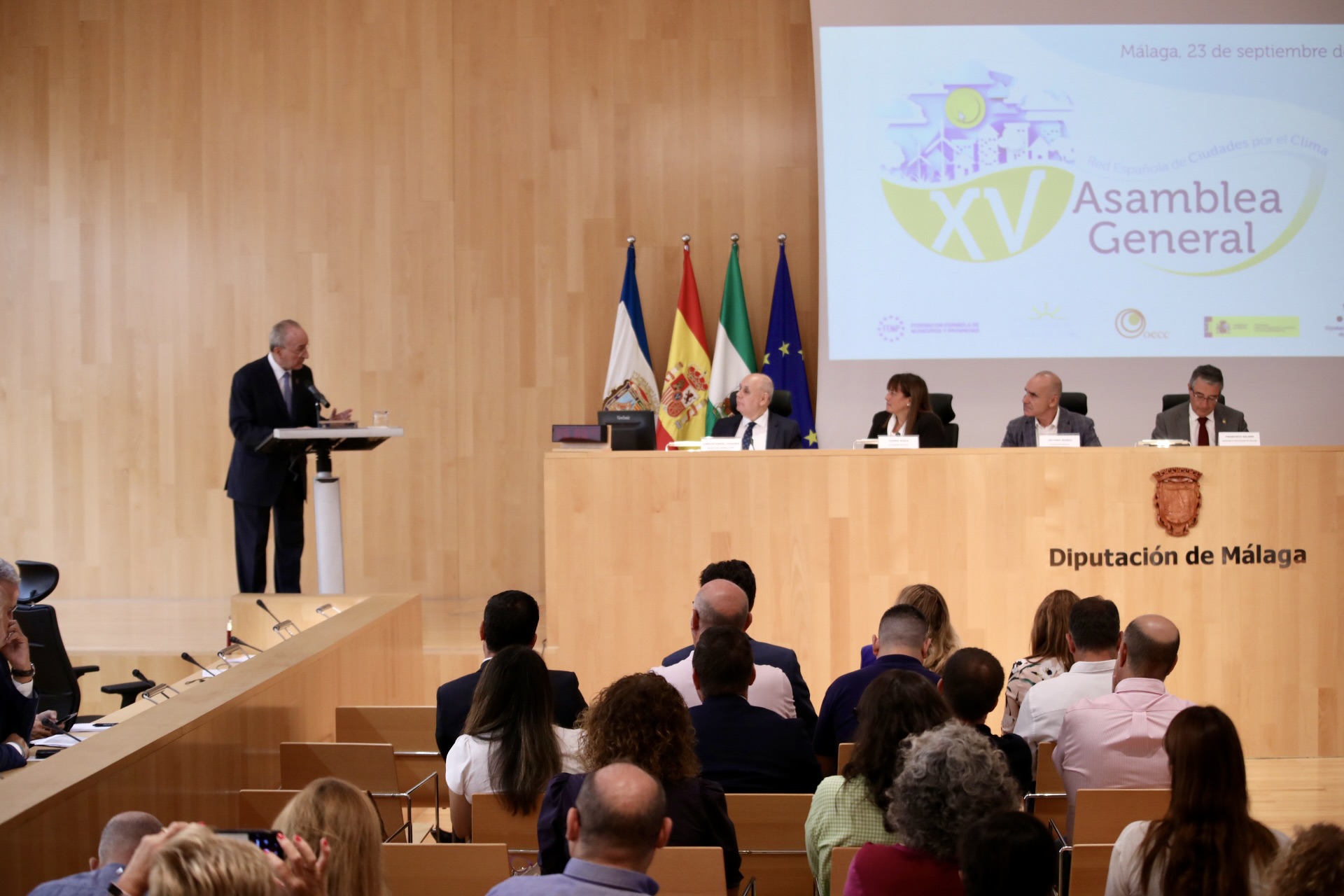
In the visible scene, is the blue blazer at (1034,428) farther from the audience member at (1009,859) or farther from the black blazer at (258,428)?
the audience member at (1009,859)

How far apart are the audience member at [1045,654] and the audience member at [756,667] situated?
0.65 metres

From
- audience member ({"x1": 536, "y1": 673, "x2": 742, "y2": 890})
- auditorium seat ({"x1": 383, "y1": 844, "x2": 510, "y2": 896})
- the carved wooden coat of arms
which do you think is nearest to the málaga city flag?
the carved wooden coat of arms

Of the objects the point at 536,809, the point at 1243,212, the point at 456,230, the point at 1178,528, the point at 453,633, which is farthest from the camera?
the point at 456,230

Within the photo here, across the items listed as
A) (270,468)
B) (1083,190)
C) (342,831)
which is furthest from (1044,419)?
(342,831)

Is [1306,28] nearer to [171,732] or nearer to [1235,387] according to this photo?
[1235,387]

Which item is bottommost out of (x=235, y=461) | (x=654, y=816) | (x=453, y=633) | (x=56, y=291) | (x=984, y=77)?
(x=453, y=633)

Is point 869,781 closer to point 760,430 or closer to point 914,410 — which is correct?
point 914,410

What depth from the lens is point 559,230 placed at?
26.9 feet

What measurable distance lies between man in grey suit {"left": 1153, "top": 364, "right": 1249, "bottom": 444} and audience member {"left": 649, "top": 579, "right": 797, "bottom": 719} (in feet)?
12.2

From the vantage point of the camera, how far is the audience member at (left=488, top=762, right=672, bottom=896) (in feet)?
6.49

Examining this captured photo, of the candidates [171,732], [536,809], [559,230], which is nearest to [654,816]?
[536,809]

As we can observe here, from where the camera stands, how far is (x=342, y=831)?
6.56 ft

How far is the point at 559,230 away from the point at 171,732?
18.3 ft

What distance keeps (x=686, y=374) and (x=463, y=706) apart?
16.4 ft
